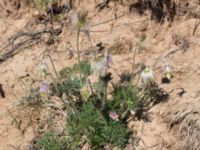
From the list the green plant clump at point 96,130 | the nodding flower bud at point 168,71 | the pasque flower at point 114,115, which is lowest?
the green plant clump at point 96,130

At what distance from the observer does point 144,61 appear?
3.73 metres

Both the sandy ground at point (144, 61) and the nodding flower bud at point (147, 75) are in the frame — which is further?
the sandy ground at point (144, 61)

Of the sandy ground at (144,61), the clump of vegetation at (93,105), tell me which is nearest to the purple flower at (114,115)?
the clump of vegetation at (93,105)

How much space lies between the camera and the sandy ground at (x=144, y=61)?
3.30 meters

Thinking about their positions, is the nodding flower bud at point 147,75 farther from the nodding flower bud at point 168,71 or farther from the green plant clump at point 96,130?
the green plant clump at point 96,130

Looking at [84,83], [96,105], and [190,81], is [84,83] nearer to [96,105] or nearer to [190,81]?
[96,105]

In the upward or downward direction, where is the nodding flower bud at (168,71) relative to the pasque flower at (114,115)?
upward

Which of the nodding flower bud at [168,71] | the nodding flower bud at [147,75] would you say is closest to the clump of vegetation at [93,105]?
the nodding flower bud at [147,75]

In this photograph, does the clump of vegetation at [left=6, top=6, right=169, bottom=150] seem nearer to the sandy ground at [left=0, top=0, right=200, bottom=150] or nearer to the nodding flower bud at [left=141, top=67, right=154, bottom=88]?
the nodding flower bud at [left=141, top=67, right=154, bottom=88]

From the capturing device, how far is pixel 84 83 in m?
3.51

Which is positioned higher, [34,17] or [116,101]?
[34,17]

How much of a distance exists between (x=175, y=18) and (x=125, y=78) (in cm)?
69

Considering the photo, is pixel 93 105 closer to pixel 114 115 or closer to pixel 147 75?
pixel 114 115

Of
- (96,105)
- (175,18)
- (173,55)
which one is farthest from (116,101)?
(175,18)
